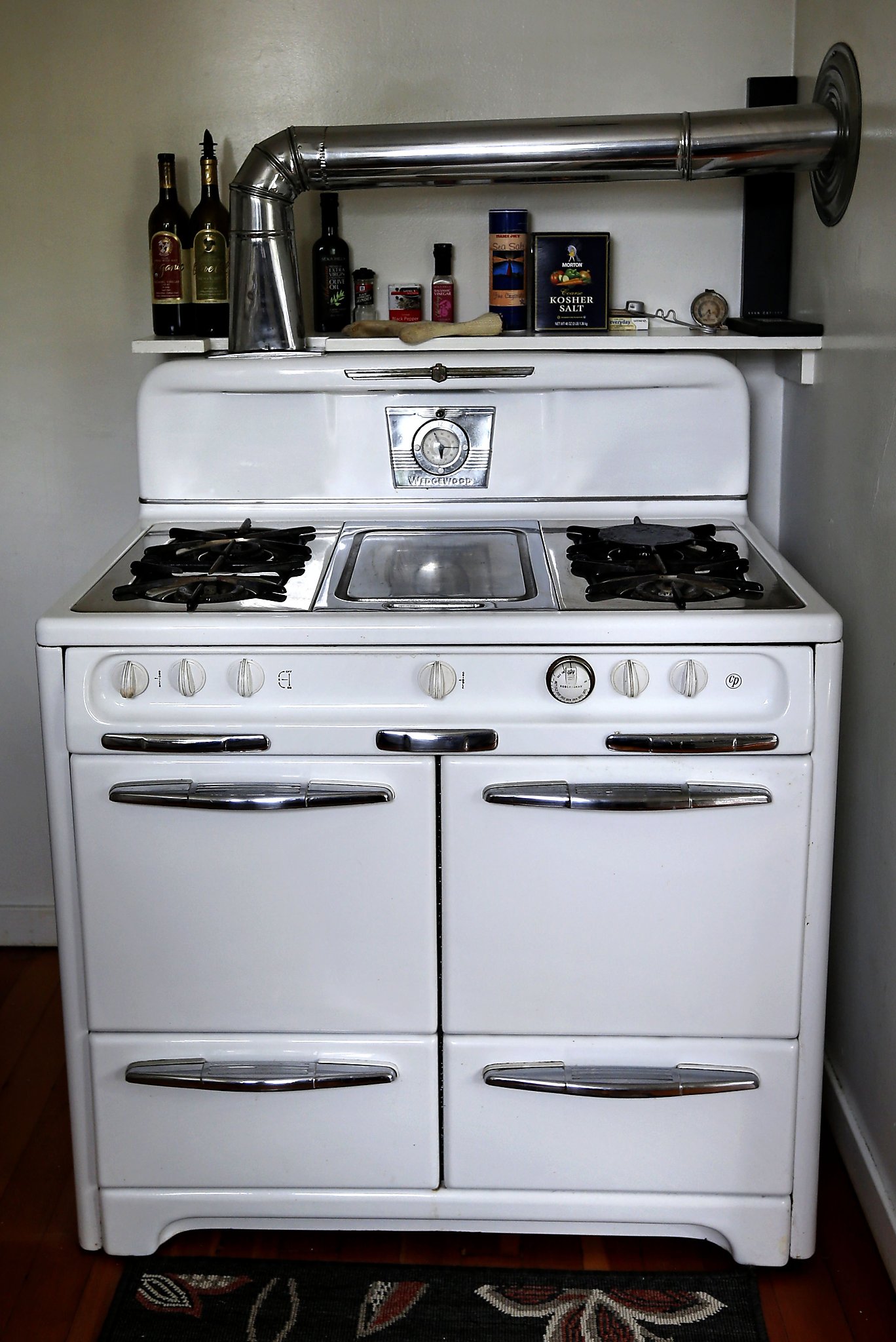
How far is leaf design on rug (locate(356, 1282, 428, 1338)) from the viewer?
5.41ft

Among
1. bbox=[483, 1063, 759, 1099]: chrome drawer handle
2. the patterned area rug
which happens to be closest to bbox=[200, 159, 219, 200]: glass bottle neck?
bbox=[483, 1063, 759, 1099]: chrome drawer handle

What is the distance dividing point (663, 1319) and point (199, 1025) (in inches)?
27.5

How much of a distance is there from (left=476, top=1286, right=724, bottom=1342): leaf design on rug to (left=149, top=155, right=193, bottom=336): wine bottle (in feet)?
5.12

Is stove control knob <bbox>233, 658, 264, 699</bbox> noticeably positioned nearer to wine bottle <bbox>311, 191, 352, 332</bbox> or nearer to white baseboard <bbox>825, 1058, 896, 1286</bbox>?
wine bottle <bbox>311, 191, 352, 332</bbox>

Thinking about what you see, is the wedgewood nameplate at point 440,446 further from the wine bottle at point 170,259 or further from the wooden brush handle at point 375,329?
the wine bottle at point 170,259

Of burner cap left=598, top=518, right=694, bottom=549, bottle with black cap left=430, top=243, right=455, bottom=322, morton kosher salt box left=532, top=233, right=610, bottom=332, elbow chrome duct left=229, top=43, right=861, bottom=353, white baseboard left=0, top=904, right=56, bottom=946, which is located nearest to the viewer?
burner cap left=598, top=518, right=694, bottom=549

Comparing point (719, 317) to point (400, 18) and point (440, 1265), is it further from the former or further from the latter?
point (440, 1265)

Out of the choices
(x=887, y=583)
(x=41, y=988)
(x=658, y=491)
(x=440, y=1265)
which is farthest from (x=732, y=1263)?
(x=41, y=988)

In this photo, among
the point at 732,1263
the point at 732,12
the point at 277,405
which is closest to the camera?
the point at 732,1263

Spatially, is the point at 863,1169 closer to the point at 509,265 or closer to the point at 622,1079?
the point at 622,1079

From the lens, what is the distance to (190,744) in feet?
5.17

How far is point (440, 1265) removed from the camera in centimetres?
175

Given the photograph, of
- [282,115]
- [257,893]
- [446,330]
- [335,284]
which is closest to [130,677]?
[257,893]

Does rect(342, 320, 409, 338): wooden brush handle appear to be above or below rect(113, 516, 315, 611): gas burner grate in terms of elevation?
above
